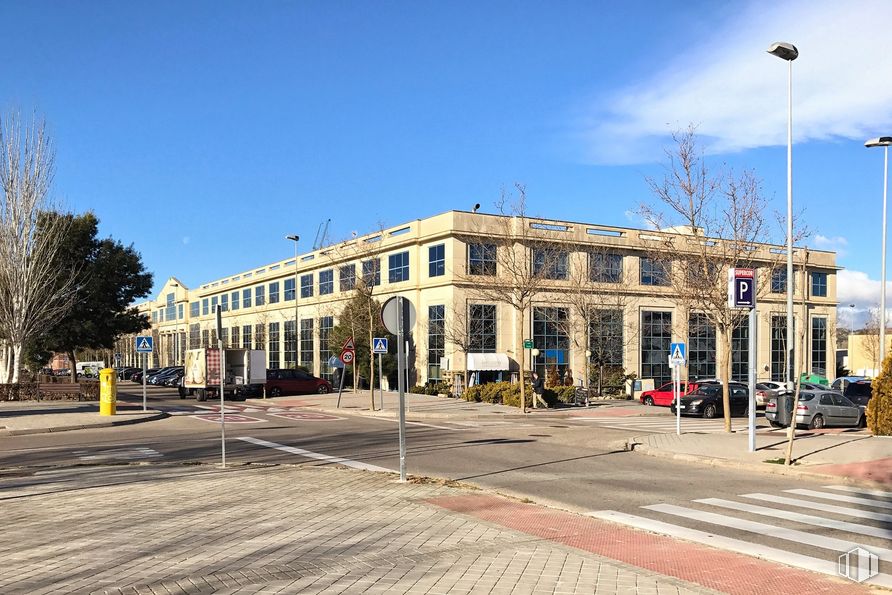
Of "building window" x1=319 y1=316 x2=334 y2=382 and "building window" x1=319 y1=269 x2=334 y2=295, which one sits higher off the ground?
"building window" x1=319 y1=269 x2=334 y2=295

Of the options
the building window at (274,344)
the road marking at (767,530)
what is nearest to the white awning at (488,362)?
the building window at (274,344)

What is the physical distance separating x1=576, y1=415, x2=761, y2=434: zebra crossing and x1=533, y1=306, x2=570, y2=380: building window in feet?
55.9

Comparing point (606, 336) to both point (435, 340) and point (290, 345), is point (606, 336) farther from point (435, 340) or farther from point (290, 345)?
point (290, 345)

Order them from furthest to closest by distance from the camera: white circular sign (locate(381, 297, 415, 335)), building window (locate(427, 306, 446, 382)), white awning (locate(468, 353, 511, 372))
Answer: building window (locate(427, 306, 446, 382))
white awning (locate(468, 353, 511, 372))
white circular sign (locate(381, 297, 415, 335))

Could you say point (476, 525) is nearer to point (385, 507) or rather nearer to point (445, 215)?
point (385, 507)

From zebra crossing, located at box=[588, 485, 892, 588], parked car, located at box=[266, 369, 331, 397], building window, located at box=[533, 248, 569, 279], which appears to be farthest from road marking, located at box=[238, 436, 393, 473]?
parked car, located at box=[266, 369, 331, 397]

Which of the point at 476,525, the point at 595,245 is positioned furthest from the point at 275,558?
the point at 595,245

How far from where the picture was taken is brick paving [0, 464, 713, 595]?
19.9 ft

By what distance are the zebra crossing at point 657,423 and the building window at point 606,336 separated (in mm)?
16770

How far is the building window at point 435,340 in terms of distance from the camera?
46725 millimetres

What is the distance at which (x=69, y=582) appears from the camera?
237 inches

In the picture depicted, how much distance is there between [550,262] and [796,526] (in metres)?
29.8

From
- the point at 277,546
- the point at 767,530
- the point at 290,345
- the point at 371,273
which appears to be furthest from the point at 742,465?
the point at 290,345

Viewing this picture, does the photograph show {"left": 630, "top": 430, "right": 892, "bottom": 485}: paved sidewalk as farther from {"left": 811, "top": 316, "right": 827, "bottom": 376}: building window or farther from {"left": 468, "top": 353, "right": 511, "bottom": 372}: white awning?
{"left": 811, "top": 316, "right": 827, "bottom": 376}: building window
